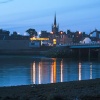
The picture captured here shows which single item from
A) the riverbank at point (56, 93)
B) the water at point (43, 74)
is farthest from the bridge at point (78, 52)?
the riverbank at point (56, 93)

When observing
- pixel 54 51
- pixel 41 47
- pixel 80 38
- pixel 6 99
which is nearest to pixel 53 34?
pixel 80 38

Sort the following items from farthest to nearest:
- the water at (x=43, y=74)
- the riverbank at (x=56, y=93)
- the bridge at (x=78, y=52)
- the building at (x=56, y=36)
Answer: the building at (x=56, y=36) < the bridge at (x=78, y=52) < the water at (x=43, y=74) < the riverbank at (x=56, y=93)

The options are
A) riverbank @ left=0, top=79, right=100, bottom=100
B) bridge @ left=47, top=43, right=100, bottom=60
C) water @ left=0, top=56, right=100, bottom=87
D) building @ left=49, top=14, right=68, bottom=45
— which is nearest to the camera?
riverbank @ left=0, top=79, right=100, bottom=100

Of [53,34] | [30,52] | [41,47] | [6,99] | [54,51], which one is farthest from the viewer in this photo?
[53,34]

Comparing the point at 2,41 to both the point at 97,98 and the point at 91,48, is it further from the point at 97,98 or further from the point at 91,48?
the point at 97,98

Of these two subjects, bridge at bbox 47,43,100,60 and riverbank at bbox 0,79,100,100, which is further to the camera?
bridge at bbox 47,43,100,60

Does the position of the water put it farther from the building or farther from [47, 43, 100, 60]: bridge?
the building

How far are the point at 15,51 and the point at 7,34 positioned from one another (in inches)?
1260

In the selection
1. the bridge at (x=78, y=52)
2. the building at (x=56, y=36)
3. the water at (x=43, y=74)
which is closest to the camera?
the water at (x=43, y=74)

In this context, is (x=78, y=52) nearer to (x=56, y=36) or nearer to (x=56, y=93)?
(x=56, y=36)

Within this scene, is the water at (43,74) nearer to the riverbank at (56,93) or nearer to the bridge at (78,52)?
the riverbank at (56,93)

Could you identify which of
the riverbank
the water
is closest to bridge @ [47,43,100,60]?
the water

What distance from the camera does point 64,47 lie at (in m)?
119

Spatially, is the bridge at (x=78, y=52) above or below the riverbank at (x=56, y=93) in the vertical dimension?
above
